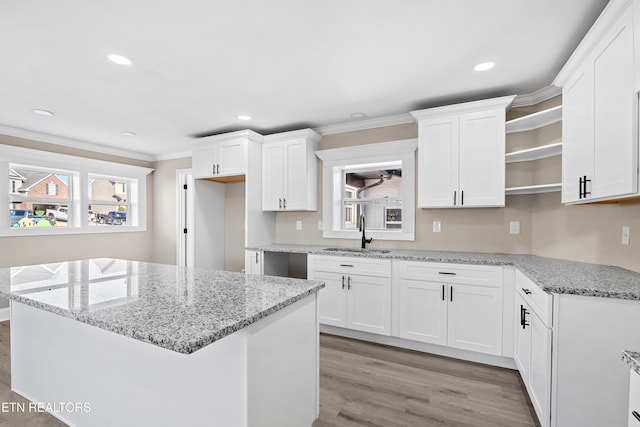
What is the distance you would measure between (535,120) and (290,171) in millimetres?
2603

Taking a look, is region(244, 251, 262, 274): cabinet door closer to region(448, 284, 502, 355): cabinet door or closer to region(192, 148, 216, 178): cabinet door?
region(192, 148, 216, 178): cabinet door

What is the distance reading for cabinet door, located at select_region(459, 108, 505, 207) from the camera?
109 inches

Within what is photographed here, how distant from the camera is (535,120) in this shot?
106 inches

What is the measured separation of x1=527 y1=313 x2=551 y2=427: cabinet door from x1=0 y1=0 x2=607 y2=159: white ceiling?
1839 millimetres

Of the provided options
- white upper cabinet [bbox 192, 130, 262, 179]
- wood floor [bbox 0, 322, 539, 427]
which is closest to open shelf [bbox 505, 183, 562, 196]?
wood floor [bbox 0, 322, 539, 427]

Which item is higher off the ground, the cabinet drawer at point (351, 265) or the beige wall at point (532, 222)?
the beige wall at point (532, 222)

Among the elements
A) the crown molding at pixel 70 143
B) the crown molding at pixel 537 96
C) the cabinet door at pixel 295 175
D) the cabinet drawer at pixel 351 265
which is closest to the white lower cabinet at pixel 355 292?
the cabinet drawer at pixel 351 265

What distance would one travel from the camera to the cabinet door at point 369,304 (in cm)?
298

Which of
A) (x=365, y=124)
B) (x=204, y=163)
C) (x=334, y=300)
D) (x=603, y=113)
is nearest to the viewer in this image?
(x=603, y=113)

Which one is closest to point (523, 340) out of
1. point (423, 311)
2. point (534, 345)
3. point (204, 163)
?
point (534, 345)

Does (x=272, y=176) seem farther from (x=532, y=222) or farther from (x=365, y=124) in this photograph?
(x=532, y=222)

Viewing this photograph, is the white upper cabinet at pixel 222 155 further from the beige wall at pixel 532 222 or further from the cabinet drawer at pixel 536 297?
the cabinet drawer at pixel 536 297

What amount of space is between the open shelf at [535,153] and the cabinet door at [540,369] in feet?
4.56

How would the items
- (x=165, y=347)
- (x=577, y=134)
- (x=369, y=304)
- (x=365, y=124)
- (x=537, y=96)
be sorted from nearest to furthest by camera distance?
(x=165, y=347) < (x=577, y=134) < (x=537, y=96) < (x=369, y=304) < (x=365, y=124)
